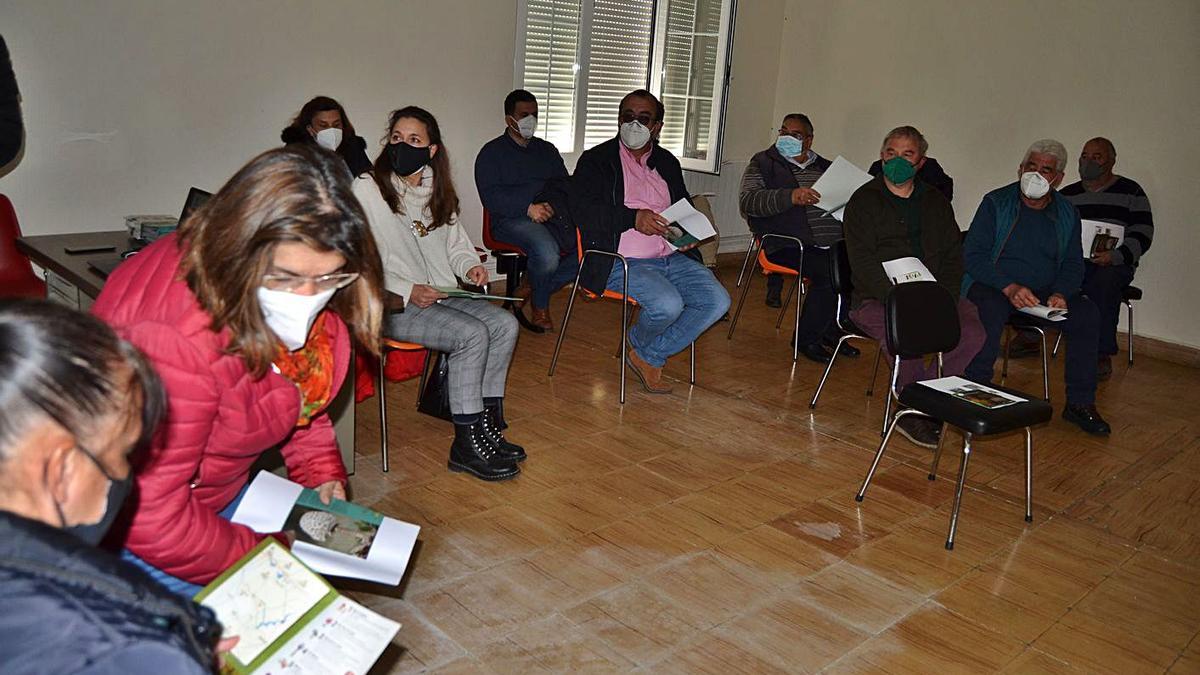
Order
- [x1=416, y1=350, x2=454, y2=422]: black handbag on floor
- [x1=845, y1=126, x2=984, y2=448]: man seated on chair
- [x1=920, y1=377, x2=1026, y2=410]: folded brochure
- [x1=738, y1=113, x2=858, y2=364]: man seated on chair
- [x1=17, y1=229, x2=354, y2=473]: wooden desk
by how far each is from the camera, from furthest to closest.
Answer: [x1=738, y1=113, x2=858, y2=364]: man seated on chair < [x1=845, y1=126, x2=984, y2=448]: man seated on chair < [x1=416, y1=350, x2=454, y2=422]: black handbag on floor < [x1=920, y1=377, x2=1026, y2=410]: folded brochure < [x1=17, y1=229, x2=354, y2=473]: wooden desk

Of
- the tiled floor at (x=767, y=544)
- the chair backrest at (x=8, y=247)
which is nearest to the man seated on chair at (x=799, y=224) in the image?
the tiled floor at (x=767, y=544)

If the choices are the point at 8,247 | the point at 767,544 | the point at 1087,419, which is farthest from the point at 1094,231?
the point at 8,247

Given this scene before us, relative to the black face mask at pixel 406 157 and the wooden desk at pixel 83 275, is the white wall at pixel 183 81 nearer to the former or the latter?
the wooden desk at pixel 83 275

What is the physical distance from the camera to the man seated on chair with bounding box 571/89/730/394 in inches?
173

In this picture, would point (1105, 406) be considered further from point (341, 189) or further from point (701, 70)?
point (341, 189)

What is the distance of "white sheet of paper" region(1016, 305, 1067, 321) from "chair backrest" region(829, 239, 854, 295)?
2.77 ft

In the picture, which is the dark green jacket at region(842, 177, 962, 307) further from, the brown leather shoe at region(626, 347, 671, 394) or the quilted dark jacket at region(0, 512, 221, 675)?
the quilted dark jacket at region(0, 512, 221, 675)

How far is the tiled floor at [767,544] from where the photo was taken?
253 cm

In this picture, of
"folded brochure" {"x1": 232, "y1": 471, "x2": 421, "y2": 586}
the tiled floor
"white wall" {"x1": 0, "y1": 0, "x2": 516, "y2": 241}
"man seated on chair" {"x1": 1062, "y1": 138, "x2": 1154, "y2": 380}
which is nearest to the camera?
"folded brochure" {"x1": 232, "y1": 471, "x2": 421, "y2": 586}

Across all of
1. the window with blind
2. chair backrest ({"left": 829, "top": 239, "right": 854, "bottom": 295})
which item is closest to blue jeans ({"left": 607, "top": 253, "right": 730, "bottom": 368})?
chair backrest ({"left": 829, "top": 239, "right": 854, "bottom": 295})

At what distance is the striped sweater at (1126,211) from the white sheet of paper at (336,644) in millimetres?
5290

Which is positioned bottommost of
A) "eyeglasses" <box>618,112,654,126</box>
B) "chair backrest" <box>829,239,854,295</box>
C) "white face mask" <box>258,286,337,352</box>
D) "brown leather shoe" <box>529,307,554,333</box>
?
"brown leather shoe" <box>529,307,554,333</box>

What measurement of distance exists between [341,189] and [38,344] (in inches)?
31.1

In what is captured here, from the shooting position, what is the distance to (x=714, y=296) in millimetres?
4473
